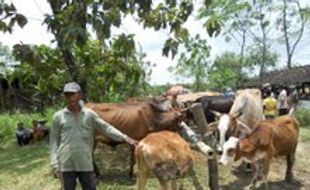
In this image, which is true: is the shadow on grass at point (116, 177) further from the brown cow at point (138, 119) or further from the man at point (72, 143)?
the man at point (72, 143)

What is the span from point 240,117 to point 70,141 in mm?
5197

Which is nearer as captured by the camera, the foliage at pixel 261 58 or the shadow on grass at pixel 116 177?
the shadow on grass at pixel 116 177

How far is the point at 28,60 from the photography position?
24.9 ft

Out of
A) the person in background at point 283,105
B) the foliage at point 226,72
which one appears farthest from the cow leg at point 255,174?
the foliage at point 226,72

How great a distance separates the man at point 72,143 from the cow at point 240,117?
3217 mm

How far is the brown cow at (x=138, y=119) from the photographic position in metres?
9.61

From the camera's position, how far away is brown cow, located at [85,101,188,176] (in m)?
9.61

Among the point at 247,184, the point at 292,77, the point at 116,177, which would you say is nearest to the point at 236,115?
the point at 247,184

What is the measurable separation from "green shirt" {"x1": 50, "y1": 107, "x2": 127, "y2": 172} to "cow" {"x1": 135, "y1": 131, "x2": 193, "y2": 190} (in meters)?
0.96

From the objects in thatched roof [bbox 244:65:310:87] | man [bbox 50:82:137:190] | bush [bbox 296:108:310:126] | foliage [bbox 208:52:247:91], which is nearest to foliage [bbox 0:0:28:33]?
man [bbox 50:82:137:190]

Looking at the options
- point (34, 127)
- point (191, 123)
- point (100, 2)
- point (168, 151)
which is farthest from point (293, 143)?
point (34, 127)

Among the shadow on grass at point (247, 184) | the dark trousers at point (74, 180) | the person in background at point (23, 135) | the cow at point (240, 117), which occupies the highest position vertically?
the cow at point (240, 117)

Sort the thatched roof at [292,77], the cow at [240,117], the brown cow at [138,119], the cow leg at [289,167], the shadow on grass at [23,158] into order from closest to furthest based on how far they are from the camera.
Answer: the cow at [240,117]
the brown cow at [138,119]
the cow leg at [289,167]
the shadow on grass at [23,158]
the thatched roof at [292,77]

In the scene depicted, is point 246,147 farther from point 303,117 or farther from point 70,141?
point 303,117
